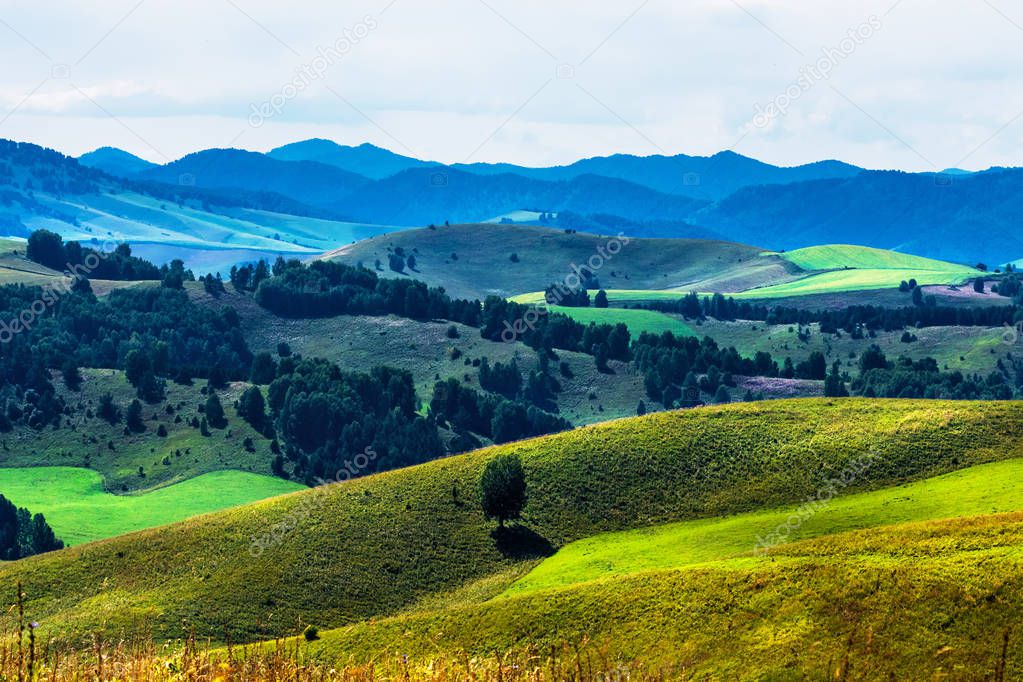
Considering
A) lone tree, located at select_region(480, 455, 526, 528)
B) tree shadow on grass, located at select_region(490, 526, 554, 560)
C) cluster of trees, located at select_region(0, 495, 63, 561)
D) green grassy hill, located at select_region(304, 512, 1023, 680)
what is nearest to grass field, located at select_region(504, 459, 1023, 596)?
tree shadow on grass, located at select_region(490, 526, 554, 560)

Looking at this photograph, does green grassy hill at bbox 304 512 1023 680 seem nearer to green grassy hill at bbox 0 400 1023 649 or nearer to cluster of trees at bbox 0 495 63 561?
green grassy hill at bbox 0 400 1023 649

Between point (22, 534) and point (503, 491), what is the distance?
108512 millimetres

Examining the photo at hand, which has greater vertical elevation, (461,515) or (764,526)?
(461,515)

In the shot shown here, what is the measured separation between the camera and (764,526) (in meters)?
102

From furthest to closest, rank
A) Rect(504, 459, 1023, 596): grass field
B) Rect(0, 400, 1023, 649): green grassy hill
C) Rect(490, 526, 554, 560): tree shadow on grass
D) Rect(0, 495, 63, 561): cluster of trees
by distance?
Rect(0, 495, 63, 561): cluster of trees → Rect(490, 526, 554, 560): tree shadow on grass → Rect(0, 400, 1023, 649): green grassy hill → Rect(504, 459, 1023, 596): grass field

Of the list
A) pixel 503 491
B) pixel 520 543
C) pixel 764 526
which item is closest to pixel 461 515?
pixel 503 491

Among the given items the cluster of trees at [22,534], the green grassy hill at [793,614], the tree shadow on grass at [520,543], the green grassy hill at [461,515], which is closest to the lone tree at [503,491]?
the tree shadow on grass at [520,543]

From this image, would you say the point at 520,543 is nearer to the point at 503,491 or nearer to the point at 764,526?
the point at 503,491

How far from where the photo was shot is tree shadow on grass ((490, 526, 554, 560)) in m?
112

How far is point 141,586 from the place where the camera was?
104 m

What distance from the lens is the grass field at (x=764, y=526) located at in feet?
310

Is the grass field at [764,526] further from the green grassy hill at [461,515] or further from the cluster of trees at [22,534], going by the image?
the cluster of trees at [22,534]

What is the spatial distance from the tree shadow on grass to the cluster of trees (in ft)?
307

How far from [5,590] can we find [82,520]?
3849 inches
